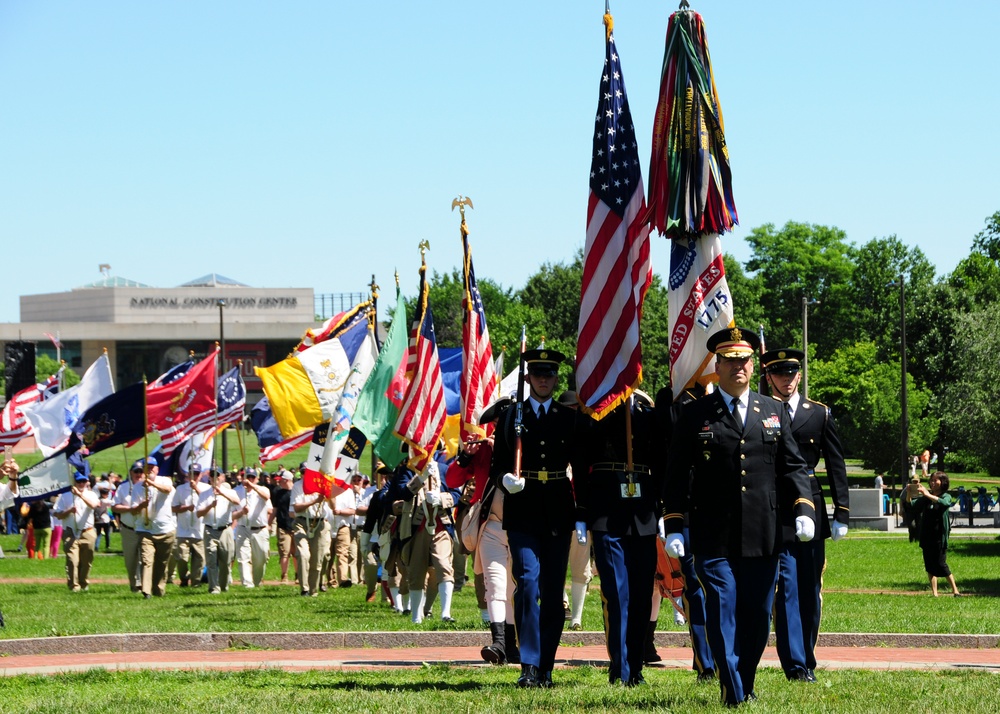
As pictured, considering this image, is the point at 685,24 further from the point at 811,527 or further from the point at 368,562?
the point at 368,562

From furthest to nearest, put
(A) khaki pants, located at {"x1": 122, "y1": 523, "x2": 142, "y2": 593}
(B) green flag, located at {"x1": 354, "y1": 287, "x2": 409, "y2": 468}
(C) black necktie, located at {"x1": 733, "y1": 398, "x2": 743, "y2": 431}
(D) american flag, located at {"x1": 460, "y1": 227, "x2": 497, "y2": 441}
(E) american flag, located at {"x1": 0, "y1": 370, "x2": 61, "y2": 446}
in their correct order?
(E) american flag, located at {"x1": 0, "y1": 370, "x2": 61, "y2": 446} → (A) khaki pants, located at {"x1": 122, "y1": 523, "x2": 142, "y2": 593} → (B) green flag, located at {"x1": 354, "y1": 287, "x2": 409, "y2": 468} → (D) american flag, located at {"x1": 460, "y1": 227, "x2": 497, "y2": 441} → (C) black necktie, located at {"x1": 733, "y1": 398, "x2": 743, "y2": 431}

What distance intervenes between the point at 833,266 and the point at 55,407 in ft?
236

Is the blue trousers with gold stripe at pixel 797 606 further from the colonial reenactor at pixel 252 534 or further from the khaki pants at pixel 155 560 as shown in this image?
the colonial reenactor at pixel 252 534

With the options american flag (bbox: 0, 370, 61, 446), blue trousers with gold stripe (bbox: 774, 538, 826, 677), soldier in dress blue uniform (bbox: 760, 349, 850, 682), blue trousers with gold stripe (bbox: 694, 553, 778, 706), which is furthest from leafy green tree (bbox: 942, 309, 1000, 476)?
blue trousers with gold stripe (bbox: 694, 553, 778, 706)

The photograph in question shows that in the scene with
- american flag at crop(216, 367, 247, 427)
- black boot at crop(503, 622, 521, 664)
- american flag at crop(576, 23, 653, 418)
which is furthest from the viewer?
american flag at crop(216, 367, 247, 427)

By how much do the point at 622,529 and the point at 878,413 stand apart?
5635 centimetres

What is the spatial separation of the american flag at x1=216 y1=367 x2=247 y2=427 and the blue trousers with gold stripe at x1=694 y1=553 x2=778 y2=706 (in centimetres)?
2044

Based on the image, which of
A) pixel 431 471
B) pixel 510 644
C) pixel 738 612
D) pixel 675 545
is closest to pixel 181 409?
pixel 431 471

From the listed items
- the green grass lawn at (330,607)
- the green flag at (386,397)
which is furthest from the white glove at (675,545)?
the green flag at (386,397)

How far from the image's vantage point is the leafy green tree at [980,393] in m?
37.5

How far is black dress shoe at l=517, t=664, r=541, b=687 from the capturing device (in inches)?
367

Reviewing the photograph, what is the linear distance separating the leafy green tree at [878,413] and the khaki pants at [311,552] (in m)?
45.0

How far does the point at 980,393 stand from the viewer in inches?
1540

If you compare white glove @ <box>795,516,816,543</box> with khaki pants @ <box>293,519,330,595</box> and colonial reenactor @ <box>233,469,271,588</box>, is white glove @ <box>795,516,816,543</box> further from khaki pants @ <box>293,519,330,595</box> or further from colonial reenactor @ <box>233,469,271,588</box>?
colonial reenactor @ <box>233,469,271,588</box>
